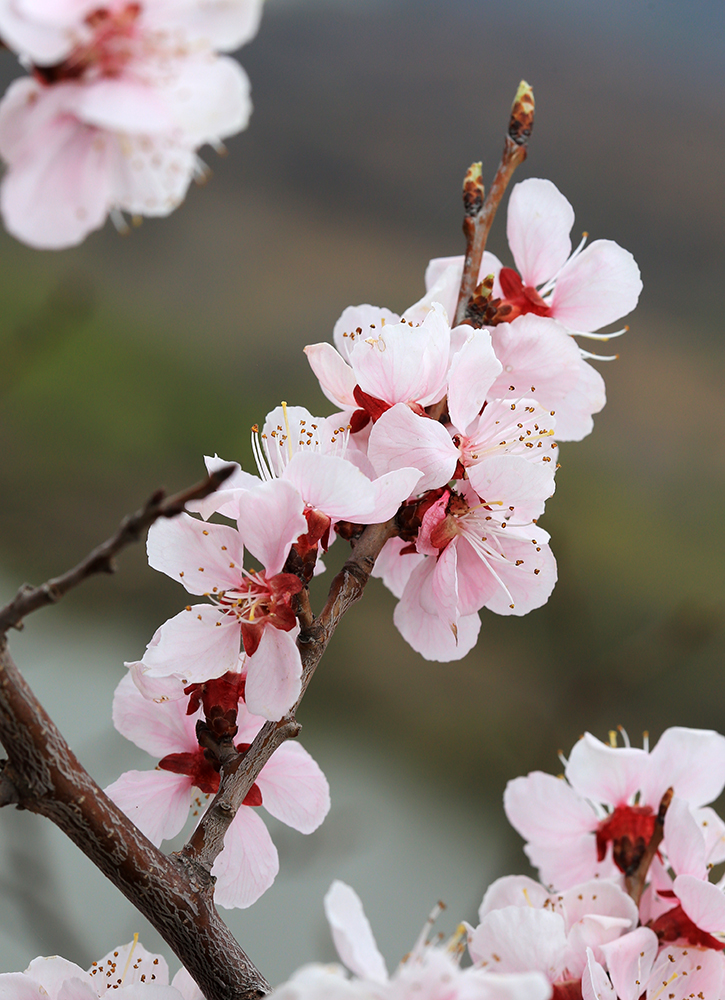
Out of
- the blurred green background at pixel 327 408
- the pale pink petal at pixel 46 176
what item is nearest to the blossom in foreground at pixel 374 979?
the pale pink petal at pixel 46 176

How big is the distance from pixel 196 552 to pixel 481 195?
283 millimetres

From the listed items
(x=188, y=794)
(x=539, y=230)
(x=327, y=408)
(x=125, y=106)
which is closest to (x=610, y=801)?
(x=188, y=794)

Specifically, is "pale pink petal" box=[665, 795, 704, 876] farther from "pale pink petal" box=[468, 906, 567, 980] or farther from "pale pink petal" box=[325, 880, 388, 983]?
"pale pink petal" box=[325, 880, 388, 983]

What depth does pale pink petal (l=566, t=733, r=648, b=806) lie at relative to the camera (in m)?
0.53

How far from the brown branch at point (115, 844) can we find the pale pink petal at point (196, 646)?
0.22ft

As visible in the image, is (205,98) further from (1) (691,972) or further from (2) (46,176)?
A: (1) (691,972)

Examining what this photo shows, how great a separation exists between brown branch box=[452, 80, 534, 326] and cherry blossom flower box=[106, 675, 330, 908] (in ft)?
0.93

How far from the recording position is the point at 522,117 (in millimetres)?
563

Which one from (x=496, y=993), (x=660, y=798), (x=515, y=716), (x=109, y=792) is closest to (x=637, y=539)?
(x=515, y=716)

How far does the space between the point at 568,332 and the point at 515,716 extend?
5.76 ft

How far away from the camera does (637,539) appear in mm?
2291

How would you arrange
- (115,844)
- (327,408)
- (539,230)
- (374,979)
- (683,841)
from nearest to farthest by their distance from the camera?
(374,979)
(115,844)
(683,841)
(539,230)
(327,408)

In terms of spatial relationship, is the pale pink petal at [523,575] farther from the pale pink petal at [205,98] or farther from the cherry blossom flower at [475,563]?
the pale pink petal at [205,98]

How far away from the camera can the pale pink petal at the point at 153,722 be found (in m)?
0.50
